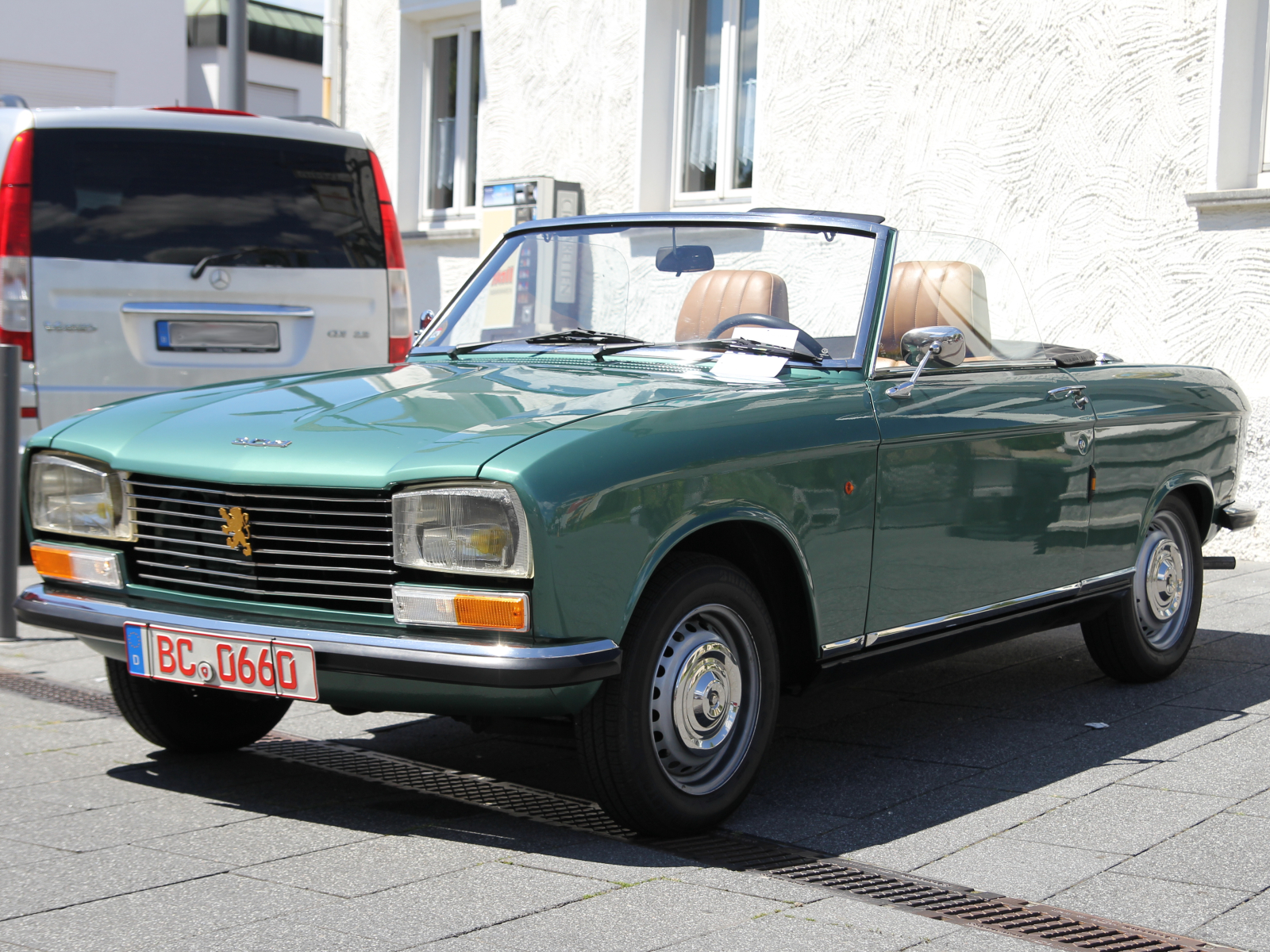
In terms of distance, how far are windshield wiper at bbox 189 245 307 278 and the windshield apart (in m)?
2.82

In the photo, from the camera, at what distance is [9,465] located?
636 centimetres

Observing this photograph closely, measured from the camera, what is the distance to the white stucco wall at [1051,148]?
9016 millimetres

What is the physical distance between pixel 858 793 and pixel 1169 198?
19.9ft

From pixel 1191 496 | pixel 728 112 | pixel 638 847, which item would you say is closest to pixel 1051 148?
pixel 728 112

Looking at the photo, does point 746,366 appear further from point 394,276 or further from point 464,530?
point 394,276

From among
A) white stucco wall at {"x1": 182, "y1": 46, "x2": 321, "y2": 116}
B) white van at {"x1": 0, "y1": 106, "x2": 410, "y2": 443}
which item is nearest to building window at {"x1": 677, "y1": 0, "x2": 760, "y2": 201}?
white van at {"x1": 0, "y1": 106, "x2": 410, "y2": 443}

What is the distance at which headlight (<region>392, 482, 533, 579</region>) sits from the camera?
11.2 feet

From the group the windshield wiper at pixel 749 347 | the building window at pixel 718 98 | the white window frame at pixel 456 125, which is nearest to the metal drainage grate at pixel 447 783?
the windshield wiper at pixel 749 347

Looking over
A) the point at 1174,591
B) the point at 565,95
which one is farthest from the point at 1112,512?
the point at 565,95

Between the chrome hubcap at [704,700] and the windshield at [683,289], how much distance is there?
1.07 m

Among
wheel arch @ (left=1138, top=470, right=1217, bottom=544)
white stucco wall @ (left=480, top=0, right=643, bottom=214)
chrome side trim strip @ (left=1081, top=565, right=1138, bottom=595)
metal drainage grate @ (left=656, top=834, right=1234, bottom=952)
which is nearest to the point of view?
metal drainage grate @ (left=656, top=834, right=1234, bottom=952)

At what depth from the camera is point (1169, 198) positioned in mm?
9164

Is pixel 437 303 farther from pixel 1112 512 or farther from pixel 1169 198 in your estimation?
pixel 1112 512

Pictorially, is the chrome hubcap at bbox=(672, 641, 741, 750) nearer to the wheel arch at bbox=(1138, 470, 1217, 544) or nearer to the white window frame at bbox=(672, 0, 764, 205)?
the wheel arch at bbox=(1138, 470, 1217, 544)
